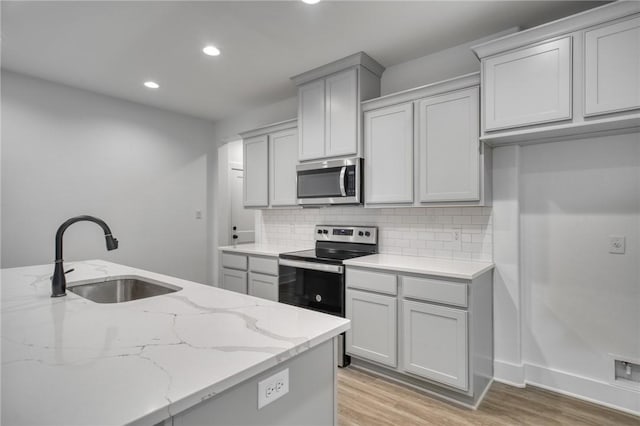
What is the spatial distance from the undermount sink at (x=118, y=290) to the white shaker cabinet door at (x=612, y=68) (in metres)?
2.69

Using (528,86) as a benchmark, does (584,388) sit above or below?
below

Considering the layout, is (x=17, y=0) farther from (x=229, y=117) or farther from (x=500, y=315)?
(x=500, y=315)

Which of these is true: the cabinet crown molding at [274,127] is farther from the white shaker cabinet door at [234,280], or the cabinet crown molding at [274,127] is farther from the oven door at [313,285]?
the white shaker cabinet door at [234,280]

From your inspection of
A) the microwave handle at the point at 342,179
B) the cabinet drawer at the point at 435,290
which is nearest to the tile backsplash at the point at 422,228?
the microwave handle at the point at 342,179

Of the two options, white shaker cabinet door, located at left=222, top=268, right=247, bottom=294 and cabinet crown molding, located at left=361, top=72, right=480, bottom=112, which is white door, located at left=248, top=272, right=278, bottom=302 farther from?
cabinet crown molding, located at left=361, top=72, right=480, bottom=112

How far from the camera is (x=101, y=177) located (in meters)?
3.87

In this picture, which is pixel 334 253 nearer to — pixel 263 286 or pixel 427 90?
pixel 263 286

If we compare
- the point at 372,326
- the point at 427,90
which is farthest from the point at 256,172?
the point at 372,326

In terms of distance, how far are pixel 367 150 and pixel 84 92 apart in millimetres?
3273

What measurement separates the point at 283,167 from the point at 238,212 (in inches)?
82.3

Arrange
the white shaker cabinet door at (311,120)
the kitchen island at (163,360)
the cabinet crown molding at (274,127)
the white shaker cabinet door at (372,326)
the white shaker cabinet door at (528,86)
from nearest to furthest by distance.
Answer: the kitchen island at (163,360)
the white shaker cabinet door at (528,86)
the white shaker cabinet door at (372,326)
the white shaker cabinet door at (311,120)
the cabinet crown molding at (274,127)

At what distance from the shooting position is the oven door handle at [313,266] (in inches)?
109

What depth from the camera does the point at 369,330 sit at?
2.62 meters

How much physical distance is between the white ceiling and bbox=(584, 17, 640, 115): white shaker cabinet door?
19.8 inches
